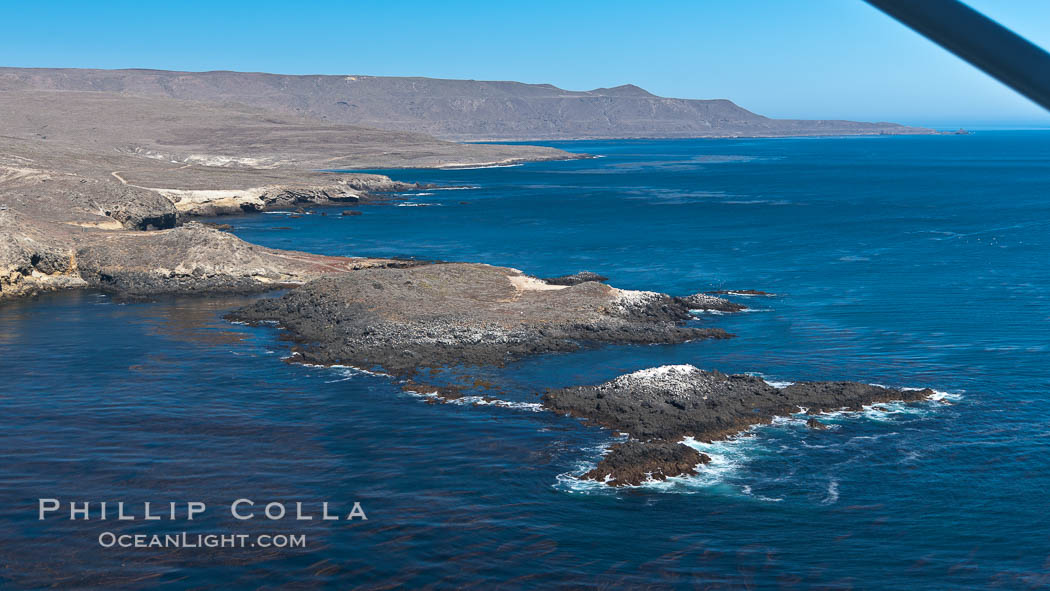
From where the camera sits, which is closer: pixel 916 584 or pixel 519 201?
pixel 916 584

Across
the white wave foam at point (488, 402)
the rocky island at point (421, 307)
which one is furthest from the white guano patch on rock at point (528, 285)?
the white wave foam at point (488, 402)

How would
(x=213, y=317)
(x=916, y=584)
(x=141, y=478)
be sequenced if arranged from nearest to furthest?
(x=916, y=584) < (x=141, y=478) < (x=213, y=317)

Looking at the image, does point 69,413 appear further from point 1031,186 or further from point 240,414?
point 1031,186

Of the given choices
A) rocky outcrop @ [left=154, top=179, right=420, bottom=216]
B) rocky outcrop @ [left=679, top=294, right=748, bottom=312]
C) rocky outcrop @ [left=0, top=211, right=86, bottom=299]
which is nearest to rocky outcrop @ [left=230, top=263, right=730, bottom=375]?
rocky outcrop @ [left=679, top=294, right=748, bottom=312]

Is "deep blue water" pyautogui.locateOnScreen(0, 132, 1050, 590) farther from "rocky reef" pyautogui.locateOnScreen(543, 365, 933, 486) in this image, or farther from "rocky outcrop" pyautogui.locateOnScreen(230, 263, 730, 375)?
"rocky outcrop" pyautogui.locateOnScreen(230, 263, 730, 375)

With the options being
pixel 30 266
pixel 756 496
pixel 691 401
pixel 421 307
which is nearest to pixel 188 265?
pixel 30 266

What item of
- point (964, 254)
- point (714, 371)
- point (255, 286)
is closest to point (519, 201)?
point (964, 254)
